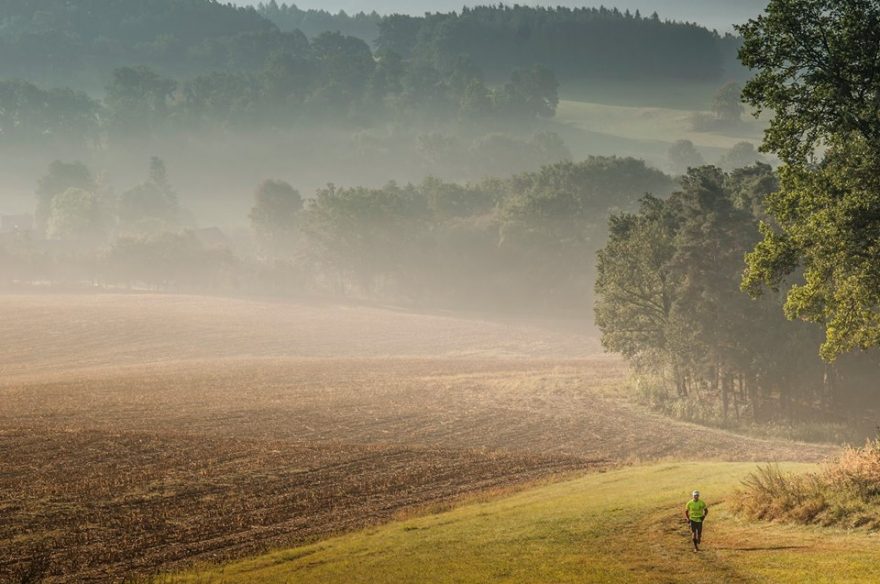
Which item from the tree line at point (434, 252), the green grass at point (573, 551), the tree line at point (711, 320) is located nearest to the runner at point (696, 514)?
the green grass at point (573, 551)

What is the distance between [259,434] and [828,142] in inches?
1262

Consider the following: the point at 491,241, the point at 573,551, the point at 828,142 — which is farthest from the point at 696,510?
the point at 491,241

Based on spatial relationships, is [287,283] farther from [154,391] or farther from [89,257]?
[154,391]

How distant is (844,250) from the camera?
30688 mm

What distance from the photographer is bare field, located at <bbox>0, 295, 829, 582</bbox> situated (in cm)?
2858

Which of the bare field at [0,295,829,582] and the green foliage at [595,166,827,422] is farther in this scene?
the green foliage at [595,166,827,422]

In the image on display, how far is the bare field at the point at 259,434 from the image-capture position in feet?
93.8

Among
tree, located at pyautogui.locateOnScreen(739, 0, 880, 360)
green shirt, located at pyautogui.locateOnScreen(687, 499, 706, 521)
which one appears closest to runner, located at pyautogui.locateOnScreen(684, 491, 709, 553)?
green shirt, located at pyautogui.locateOnScreen(687, 499, 706, 521)

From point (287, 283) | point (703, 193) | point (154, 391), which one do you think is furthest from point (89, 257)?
point (703, 193)

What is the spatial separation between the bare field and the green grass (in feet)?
7.17

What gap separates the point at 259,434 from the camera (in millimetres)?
49625

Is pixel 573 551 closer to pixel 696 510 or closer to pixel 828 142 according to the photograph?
pixel 696 510

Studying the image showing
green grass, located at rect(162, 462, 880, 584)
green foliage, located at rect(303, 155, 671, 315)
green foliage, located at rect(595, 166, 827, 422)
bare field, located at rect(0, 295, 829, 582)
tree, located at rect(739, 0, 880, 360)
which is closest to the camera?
green grass, located at rect(162, 462, 880, 584)

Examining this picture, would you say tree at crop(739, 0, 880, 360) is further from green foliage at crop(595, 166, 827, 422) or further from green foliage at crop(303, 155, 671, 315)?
green foliage at crop(303, 155, 671, 315)
